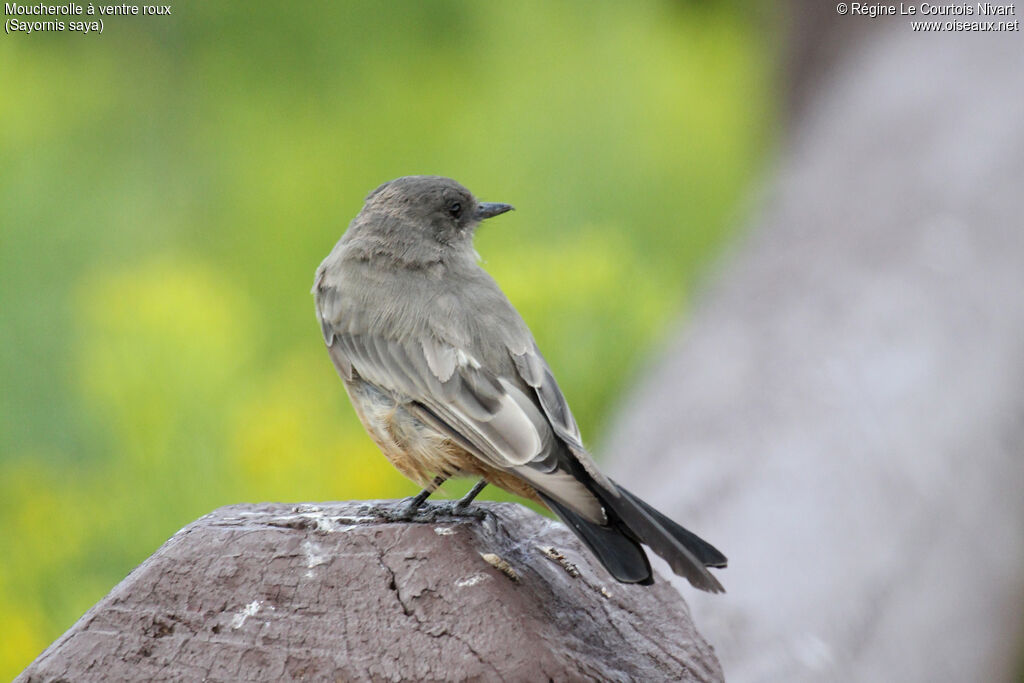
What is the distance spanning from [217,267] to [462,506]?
216 inches

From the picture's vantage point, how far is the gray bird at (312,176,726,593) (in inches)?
85.6

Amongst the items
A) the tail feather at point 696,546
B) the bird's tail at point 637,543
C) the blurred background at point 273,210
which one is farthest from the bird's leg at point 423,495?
the blurred background at point 273,210

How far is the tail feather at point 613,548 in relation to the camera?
206 centimetres

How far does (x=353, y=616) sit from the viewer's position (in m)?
2.08

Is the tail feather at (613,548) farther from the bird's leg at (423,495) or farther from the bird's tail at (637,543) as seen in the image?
the bird's leg at (423,495)

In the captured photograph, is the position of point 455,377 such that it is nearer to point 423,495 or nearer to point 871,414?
point 423,495

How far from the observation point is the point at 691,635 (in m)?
2.38

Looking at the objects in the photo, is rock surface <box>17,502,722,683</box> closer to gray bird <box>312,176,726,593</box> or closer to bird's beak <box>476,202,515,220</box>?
gray bird <box>312,176,726,593</box>

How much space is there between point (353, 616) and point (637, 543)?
1.62 feet

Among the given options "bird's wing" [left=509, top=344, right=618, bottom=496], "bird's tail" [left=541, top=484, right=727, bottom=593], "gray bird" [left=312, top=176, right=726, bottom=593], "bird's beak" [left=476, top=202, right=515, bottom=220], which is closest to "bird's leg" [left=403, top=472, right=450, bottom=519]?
"gray bird" [left=312, top=176, right=726, bottom=593]

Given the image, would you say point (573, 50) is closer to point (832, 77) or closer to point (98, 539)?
point (832, 77)

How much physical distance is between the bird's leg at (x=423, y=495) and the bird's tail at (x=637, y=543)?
365 millimetres

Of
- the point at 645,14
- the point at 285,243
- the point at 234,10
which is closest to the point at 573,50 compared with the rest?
the point at 645,14

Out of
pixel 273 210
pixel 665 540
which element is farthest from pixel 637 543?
pixel 273 210
